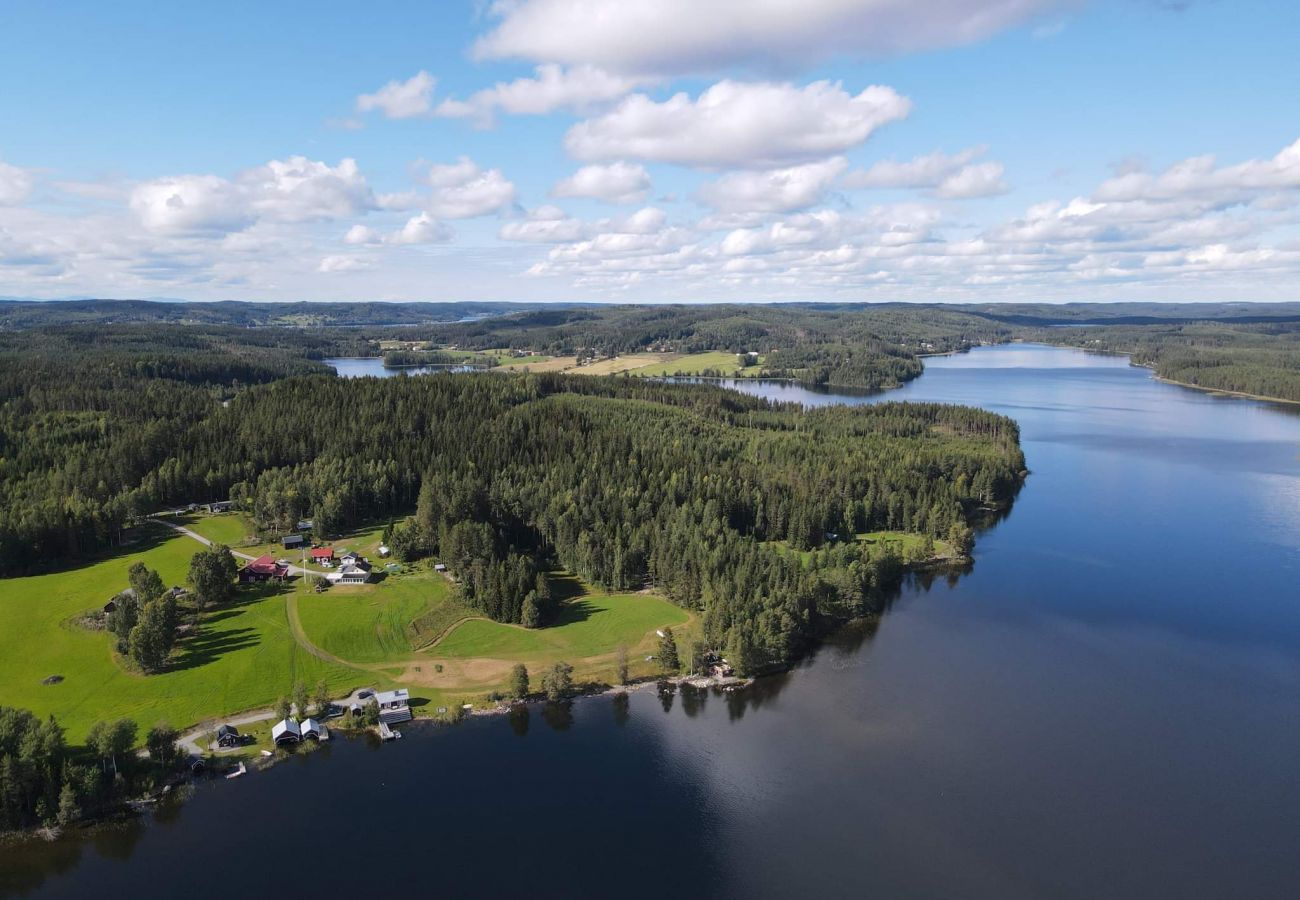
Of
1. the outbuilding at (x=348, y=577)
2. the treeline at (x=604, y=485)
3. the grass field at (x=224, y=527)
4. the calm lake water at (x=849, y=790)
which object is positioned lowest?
the calm lake water at (x=849, y=790)

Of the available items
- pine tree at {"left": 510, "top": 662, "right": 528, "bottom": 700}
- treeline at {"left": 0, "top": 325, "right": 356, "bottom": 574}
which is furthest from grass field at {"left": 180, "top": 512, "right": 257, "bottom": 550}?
pine tree at {"left": 510, "top": 662, "right": 528, "bottom": 700}

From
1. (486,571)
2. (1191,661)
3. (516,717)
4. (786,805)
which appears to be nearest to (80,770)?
(516,717)

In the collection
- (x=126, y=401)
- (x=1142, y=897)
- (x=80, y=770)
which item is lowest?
(x=1142, y=897)

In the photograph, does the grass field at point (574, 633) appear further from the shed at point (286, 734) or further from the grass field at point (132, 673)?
the shed at point (286, 734)

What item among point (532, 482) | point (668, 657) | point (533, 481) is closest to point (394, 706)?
point (668, 657)

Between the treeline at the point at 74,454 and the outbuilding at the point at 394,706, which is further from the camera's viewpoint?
the treeline at the point at 74,454

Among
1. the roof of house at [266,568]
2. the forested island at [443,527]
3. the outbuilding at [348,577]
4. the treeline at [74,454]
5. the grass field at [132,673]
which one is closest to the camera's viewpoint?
the grass field at [132,673]

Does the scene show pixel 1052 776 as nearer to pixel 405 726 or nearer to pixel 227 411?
pixel 405 726

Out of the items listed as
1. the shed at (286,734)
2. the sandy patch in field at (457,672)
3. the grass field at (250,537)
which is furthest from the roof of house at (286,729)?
the grass field at (250,537)

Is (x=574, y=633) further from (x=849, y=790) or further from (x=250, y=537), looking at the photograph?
(x=250, y=537)
